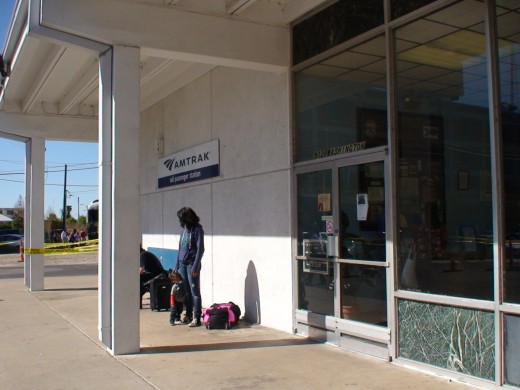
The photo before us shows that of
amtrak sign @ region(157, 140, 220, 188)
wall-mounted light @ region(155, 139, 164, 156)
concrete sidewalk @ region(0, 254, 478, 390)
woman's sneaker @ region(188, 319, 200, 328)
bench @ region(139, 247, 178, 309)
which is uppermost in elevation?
wall-mounted light @ region(155, 139, 164, 156)

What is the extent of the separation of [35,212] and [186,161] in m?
4.94

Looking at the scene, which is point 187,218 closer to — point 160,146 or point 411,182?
point 411,182

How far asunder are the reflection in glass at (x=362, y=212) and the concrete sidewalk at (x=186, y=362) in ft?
3.94

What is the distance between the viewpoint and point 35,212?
44.8 feet

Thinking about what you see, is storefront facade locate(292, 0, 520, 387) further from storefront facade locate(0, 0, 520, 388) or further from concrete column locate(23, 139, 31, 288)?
concrete column locate(23, 139, 31, 288)

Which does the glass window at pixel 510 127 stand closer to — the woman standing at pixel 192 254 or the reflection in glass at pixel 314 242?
the reflection in glass at pixel 314 242

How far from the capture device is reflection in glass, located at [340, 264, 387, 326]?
6.43 meters

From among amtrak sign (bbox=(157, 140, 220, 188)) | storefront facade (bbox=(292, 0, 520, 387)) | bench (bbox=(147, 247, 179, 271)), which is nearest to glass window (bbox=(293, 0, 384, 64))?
storefront facade (bbox=(292, 0, 520, 387))

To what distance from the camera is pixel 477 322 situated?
17.3 ft

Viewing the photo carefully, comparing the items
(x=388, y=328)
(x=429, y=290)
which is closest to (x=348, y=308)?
(x=388, y=328)

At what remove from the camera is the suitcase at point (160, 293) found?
402 inches

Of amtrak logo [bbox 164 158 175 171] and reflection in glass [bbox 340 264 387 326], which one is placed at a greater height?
amtrak logo [bbox 164 158 175 171]

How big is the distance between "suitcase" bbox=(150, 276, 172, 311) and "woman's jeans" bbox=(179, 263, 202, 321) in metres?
1.47

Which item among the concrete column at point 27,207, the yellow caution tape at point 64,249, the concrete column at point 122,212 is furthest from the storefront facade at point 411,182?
the concrete column at point 27,207
